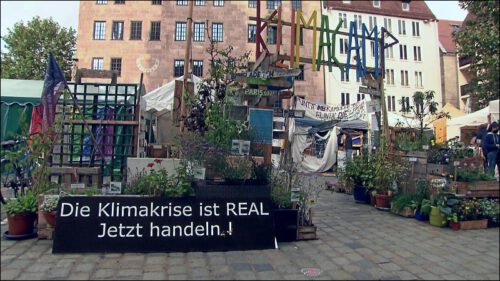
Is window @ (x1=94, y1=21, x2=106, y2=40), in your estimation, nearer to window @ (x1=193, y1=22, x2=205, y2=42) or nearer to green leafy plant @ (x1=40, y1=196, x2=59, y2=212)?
window @ (x1=193, y1=22, x2=205, y2=42)

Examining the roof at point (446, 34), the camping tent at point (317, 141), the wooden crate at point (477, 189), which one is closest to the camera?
the wooden crate at point (477, 189)

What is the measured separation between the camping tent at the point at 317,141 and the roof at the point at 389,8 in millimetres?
21793

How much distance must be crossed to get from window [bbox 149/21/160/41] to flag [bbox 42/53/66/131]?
25.2 meters

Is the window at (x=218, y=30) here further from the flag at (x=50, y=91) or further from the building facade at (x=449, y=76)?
the flag at (x=50, y=91)

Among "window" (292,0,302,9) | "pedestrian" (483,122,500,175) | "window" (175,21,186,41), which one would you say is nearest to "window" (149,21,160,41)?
"window" (175,21,186,41)

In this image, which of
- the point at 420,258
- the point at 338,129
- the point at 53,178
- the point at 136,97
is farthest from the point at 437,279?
the point at 338,129

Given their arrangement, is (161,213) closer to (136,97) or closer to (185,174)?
(185,174)

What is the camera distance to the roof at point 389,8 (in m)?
33.2

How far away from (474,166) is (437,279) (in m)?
3.86

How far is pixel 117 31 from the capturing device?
2908 cm

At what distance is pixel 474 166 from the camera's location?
6395 mm

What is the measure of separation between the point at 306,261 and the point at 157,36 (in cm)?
2842

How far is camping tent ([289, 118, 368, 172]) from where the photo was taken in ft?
47.0

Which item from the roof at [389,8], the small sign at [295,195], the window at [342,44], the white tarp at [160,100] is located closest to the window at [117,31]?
the roof at [389,8]
